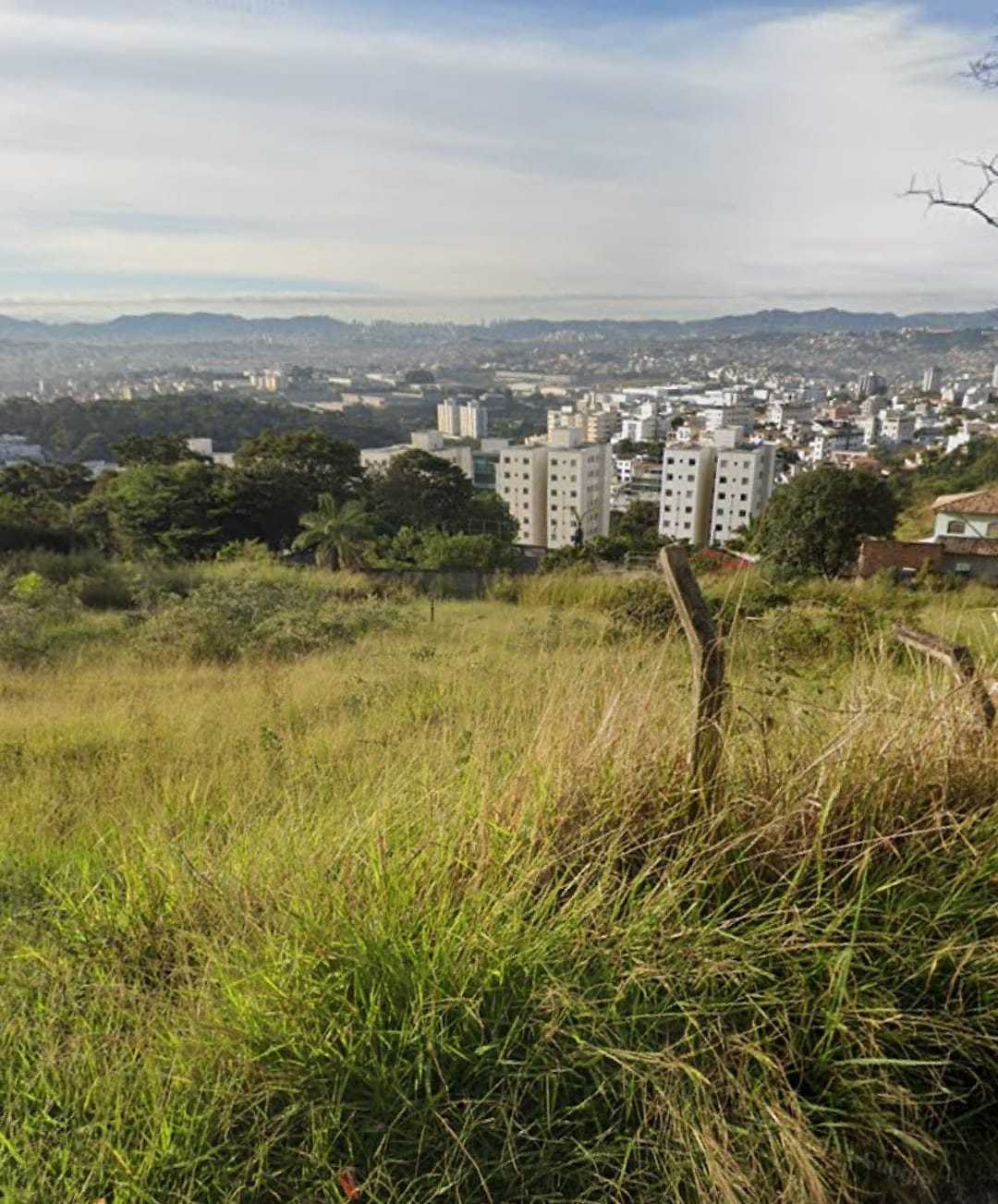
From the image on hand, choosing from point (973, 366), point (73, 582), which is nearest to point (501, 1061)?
point (73, 582)

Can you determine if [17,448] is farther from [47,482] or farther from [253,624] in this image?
[253,624]

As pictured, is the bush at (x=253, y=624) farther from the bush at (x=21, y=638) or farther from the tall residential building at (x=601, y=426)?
the tall residential building at (x=601, y=426)

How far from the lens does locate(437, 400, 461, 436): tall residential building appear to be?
101875 mm

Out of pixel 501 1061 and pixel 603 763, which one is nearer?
pixel 501 1061

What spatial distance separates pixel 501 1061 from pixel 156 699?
14.1 feet

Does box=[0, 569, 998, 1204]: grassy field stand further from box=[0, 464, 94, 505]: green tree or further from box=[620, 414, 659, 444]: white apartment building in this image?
box=[620, 414, 659, 444]: white apartment building

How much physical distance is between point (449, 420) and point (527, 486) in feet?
149

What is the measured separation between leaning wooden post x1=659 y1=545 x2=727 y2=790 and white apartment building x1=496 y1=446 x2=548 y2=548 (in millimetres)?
57079

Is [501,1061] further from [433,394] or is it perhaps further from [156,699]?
Answer: [433,394]

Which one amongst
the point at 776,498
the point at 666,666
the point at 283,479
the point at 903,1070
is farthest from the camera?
the point at 283,479

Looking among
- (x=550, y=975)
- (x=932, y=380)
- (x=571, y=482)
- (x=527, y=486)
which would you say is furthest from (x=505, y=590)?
(x=932, y=380)

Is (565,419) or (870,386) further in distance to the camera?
(870,386)

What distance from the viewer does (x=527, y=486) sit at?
200 feet

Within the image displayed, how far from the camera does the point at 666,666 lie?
2.82 m
